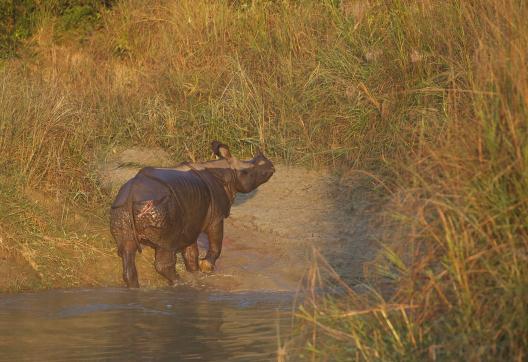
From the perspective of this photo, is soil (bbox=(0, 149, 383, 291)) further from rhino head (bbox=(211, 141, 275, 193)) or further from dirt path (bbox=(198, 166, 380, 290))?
rhino head (bbox=(211, 141, 275, 193))

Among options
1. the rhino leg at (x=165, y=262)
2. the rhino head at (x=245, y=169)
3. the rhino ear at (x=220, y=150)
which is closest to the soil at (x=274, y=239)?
the rhino leg at (x=165, y=262)

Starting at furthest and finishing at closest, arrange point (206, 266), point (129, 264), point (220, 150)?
point (220, 150) → point (206, 266) → point (129, 264)

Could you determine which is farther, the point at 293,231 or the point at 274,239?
the point at 293,231

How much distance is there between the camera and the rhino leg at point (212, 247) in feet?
28.7

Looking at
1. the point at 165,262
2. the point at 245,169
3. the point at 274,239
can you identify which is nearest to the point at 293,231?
the point at 274,239

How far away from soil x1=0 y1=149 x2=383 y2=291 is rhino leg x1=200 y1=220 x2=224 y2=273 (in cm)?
8

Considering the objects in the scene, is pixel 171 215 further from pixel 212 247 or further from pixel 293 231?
pixel 293 231

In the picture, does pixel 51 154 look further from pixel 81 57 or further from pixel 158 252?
pixel 81 57

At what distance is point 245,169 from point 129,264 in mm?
1465

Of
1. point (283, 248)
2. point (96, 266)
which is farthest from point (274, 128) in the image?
point (96, 266)

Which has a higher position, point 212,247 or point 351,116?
point 351,116

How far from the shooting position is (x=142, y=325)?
7.08 m

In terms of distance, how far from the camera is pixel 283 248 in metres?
9.25

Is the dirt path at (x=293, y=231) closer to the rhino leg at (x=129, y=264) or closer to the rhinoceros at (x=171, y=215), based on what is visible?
the rhinoceros at (x=171, y=215)
